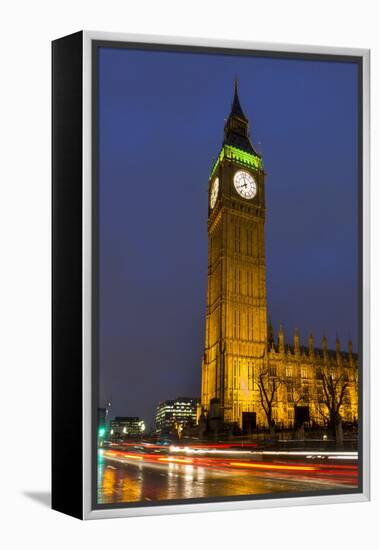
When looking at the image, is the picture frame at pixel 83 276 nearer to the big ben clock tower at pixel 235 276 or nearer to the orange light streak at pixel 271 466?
the orange light streak at pixel 271 466

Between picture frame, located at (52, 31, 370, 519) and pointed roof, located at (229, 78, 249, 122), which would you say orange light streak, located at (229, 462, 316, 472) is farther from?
pointed roof, located at (229, 78, 249, 122)

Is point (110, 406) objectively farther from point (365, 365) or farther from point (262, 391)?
point (262, 391)

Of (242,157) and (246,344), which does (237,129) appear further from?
(246,344)

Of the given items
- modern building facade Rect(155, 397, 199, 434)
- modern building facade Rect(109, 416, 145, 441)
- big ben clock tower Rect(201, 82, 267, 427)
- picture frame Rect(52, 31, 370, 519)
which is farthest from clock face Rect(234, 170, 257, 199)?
modern building facade Rect(109, 416, 145, 441)

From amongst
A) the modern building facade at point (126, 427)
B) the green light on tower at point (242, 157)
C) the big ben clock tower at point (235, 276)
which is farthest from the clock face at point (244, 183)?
the modern building facade at point (126, 427)

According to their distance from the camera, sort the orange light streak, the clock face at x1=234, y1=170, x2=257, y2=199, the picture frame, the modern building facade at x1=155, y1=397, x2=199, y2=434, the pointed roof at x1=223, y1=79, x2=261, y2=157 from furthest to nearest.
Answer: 1. the clock face at x1=234, y1=170, x2=257, y2=199
2. the pointed roof at x1=223, y1=79, x2=261, y2=157
3. the modern building facade at x1=155, y1=397, x2=199, y2=434
4. the orange light streak
5. the picture frame

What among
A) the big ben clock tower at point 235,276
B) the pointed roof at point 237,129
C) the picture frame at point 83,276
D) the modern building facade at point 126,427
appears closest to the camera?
the picture frame at point 83,276

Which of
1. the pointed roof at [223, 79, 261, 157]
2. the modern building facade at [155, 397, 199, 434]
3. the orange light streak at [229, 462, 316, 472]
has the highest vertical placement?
the pointed roof at [223, 79, 261, 157]
